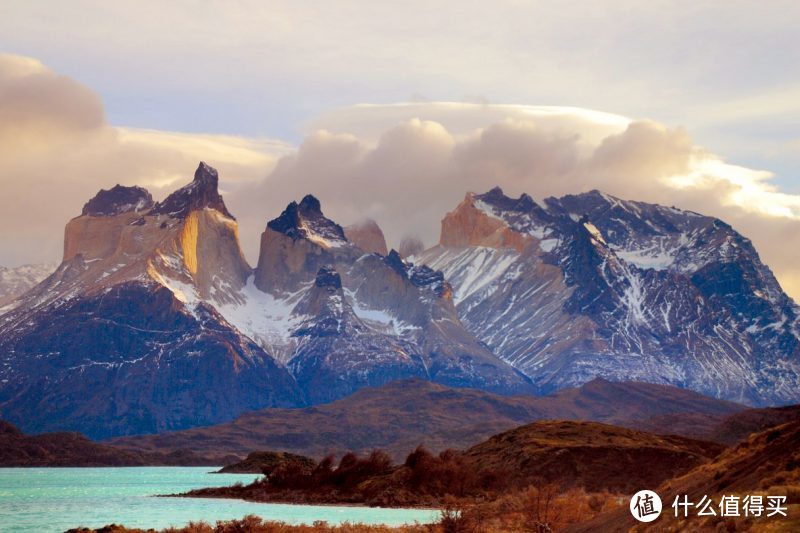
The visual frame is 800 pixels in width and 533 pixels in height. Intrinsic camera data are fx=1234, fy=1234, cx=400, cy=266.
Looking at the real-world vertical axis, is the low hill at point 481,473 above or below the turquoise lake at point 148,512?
above

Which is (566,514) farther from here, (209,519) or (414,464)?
(414,464)

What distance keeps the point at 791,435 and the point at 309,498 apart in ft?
359

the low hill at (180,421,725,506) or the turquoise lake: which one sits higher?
the low hill at (180,421,725,506)

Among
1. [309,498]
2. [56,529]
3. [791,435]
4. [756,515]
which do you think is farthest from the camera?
[309,498]

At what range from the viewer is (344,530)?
91.2 meters

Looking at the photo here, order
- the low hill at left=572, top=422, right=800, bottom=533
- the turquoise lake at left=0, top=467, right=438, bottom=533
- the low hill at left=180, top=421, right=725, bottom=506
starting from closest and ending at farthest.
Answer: the low hill at left=572, top=422, right=800, bottom=533
the turquoise lake at left=0, top=467, right=438, bottom=533
the low hill at left=180, top=421, right=725, bottom=506

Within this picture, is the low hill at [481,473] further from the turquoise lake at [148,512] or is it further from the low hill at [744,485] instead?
the low hill at [744,485]

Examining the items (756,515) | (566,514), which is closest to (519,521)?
(566,514)

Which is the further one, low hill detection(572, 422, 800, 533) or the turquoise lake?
the turquoise lake

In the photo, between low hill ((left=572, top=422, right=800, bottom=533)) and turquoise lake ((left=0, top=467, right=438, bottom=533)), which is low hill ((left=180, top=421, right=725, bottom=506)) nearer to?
turquoise lake ((left=0, top=467, right=438, bottom=533))

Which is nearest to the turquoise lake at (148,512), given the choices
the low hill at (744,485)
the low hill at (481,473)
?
the low hill at (481,473)

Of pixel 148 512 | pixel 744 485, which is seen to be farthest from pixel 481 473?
pixel 744 485

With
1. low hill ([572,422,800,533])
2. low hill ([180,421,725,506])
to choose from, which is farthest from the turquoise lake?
low hill ([572,422,800,533])

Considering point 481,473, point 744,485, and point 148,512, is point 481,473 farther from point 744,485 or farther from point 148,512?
point 744,485
